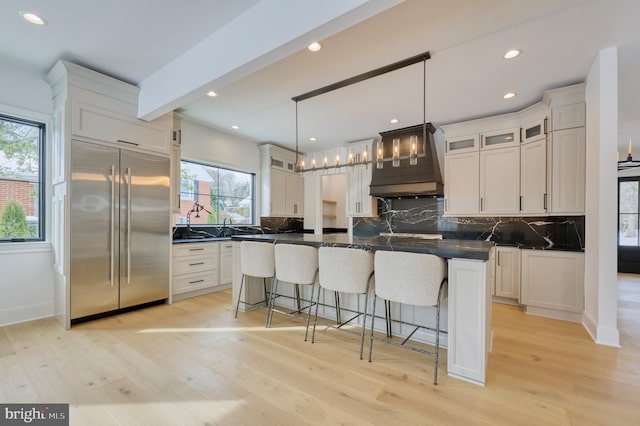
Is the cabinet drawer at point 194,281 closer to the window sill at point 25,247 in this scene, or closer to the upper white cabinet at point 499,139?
the window sill at point 25,247

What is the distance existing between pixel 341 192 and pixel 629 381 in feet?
18.9

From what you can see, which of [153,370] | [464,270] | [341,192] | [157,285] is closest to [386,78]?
[464,270]

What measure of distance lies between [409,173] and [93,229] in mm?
4284

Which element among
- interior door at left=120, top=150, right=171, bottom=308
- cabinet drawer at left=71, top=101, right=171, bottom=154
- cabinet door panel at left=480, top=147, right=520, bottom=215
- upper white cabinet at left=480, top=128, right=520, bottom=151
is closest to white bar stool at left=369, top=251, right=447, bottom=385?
cabinet door panel at left=480, top=147, right=520, bottom=215

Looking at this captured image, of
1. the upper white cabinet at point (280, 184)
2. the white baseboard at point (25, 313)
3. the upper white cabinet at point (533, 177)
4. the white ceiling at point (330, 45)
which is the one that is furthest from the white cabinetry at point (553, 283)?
the white baseboard at point (25, 313)

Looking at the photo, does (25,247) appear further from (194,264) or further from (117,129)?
(194,264)

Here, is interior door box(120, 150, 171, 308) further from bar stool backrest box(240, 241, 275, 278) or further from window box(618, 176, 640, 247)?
window box(618, 176, 640, 247)

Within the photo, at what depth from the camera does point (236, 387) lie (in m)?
1.85

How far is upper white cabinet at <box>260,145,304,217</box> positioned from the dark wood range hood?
1.89 metres

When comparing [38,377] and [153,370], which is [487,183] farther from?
[38,377]

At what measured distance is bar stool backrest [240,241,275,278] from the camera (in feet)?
9.75

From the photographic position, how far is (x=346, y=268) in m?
2.37

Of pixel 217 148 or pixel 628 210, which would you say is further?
pixel 628 210

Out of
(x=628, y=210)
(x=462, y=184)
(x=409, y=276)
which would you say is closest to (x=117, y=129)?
(x=409, y=276)
